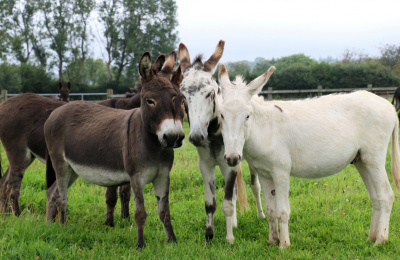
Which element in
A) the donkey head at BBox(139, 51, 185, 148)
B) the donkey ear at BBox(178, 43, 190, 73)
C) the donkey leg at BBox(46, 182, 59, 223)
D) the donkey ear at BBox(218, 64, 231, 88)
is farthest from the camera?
the donkey leg at BBox(46, 182, 59, 223)

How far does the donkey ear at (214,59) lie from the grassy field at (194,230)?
208 cm

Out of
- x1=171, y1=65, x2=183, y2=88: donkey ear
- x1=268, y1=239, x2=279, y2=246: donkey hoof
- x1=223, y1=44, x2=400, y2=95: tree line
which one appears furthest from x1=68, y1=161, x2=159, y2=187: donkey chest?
x1=223, y1=44, x2=400, y2=95: tree line

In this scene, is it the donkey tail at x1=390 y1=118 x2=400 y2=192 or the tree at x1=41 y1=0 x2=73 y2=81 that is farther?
the tree at x1=41 y1=0 x2=73 y2=81

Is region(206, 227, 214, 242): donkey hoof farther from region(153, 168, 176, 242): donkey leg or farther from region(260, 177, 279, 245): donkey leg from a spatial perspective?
region(260, 177, 279, 245): donkey leg

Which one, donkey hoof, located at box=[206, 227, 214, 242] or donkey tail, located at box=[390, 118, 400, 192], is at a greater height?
donkey tail, located at box=[390, 118, 400, 192]

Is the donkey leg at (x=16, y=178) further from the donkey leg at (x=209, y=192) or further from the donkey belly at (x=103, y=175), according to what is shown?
the donkey leg at (x=209, y=192)

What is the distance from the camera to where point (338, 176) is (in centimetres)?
752

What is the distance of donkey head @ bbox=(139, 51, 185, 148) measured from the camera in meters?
3.84

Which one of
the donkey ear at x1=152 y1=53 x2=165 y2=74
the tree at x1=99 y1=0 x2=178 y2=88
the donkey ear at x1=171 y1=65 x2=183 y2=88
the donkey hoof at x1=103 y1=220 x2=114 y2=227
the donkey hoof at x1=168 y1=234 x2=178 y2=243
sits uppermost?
the tree at x1=99 y1=0 x2=178 y2=88

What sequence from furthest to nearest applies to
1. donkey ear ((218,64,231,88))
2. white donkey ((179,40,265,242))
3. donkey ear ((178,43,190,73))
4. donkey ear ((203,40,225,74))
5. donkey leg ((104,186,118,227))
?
1. donkey leg ((104,186,118,227))
2. donkey ear ((178,43,190,73))
3. donkey ear ((203,40,225,74))
4. donkey ear ((218,64,231,88))
5. white donkey ((179,40,265,242))

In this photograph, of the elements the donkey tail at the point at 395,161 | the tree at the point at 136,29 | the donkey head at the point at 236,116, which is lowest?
the donkey tail at the point at 395,161

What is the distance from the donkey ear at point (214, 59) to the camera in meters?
4.45

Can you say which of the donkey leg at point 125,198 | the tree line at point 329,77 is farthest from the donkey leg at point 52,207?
the tree line at point 329,77

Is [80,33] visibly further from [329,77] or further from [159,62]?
[159,62]
